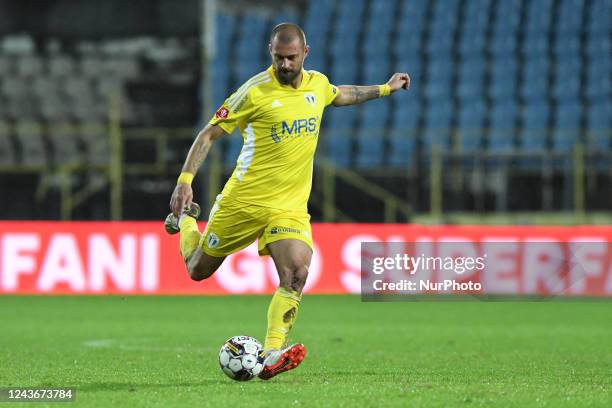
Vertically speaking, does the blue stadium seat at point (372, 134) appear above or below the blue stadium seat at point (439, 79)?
below

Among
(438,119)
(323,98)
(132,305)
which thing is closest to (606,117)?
(438,119)

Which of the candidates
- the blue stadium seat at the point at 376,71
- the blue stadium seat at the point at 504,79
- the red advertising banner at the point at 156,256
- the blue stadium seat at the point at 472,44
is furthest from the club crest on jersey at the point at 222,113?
the blue stadium seat at the point at 472,44

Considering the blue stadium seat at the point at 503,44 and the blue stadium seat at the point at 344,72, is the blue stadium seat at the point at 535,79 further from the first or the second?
the blue stadium seat at the point at 344,72

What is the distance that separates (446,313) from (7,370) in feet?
26.2

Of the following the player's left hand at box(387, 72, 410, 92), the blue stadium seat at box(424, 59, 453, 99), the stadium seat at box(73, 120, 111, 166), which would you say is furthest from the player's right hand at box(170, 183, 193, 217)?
the blue stadium seat at box(424, 59, 453, 99)

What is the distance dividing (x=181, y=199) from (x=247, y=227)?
1.99ft

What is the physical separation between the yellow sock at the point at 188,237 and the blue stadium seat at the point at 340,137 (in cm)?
1333

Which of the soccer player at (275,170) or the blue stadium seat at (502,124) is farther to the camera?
the blue stadium seat at (502,124)

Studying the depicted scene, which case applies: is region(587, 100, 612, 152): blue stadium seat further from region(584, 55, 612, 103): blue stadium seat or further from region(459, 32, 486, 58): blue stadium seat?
region(459, 32, 486, 58): blue stadium seat

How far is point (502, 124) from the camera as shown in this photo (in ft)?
75.3

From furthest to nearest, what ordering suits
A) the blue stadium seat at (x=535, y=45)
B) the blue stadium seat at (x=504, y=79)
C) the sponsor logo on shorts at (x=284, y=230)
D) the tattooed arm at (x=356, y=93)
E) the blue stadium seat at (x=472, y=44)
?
the blue stadium seat at (x=472, y=44) → the blue stadium seat at (x=535, y=45) → the blue stadium seat at (x=504, y=79) → the tattooed arm at (x=356, y=93) → the sponsor logo on shorts at (x=284, y=230)

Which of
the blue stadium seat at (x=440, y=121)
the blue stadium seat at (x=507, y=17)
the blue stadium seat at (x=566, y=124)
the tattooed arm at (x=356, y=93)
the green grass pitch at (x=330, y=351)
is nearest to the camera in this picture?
the green grass pitch at (x=330, y=351)

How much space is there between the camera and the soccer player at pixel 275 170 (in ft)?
25.9

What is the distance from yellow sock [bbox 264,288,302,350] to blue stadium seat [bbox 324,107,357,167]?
14287 mm
